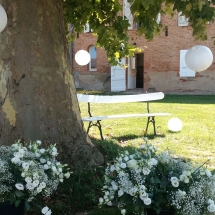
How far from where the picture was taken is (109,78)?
926 inches

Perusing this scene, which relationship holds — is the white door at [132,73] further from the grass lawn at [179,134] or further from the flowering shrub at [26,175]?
the flowering shrub at [26,175]

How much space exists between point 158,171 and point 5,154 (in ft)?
4.44

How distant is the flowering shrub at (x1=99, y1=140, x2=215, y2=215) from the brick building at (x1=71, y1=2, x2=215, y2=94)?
1767cm

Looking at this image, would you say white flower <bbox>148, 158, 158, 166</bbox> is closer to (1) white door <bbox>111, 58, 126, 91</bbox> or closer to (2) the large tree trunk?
(2) the large tree trunk

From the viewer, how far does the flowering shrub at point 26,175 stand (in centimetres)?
315

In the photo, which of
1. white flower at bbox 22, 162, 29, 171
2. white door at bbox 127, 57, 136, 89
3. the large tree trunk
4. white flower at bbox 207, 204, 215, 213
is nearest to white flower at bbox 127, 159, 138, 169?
Result: white flower at bbox 207, 204, 215, 213

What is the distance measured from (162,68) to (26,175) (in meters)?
19.3

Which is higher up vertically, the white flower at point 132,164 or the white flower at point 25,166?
the white flower at point 132,164

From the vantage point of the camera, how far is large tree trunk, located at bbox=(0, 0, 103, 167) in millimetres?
4668

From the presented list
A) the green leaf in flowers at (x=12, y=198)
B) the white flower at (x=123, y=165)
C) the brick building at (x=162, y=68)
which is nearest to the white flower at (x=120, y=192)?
the white flower at (x=123, y=165)

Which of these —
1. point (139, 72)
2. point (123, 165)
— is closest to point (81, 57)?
point (123, 165)

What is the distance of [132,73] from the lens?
23906mm

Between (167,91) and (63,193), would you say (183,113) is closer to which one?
(63,193)

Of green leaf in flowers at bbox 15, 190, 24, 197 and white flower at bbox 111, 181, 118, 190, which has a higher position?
white flower at bbox 111, 181, 118, 190
